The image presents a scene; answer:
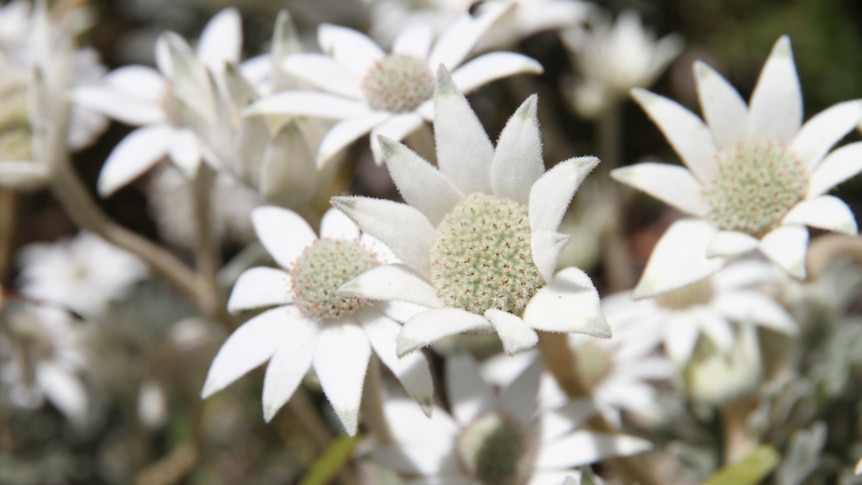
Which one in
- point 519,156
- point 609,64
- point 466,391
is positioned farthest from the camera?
point 609,64

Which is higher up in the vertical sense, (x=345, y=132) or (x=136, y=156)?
(x=345, y=132)

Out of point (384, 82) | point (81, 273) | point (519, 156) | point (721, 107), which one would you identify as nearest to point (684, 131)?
point (721, 107)

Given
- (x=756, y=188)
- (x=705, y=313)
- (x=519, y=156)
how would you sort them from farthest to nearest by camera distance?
(x=705, y=313)
(x=756, y=188)
(x=519, y=156)

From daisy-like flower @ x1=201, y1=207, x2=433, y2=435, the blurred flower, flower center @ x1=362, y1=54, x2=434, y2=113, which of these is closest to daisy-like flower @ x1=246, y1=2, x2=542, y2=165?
flower center @ x1=362, y1=54, x2=434, y2=113

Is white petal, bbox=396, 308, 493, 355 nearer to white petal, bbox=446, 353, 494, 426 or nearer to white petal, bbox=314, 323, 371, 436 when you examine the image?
white petal, bbox=314, 323, 371, 436

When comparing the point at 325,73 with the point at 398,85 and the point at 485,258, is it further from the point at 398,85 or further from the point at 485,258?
the point at 485,258

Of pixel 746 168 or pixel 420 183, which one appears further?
pixel 746 168

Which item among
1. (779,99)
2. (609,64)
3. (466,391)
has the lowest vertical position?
(466,391)

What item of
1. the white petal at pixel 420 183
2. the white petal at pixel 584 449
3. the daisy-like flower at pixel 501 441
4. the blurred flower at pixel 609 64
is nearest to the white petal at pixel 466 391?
the daisy-like flower at pixel 501 441
